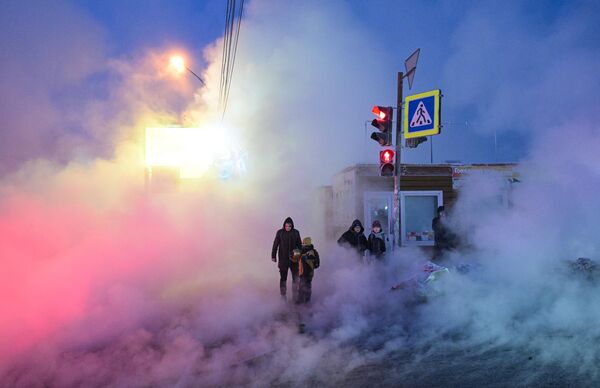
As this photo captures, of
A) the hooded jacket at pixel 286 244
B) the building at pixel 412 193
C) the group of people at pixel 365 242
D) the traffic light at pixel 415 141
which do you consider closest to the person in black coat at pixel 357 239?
the group of people at pixel 365 242

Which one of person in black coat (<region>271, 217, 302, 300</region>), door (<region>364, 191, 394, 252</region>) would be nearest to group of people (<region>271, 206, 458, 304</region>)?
person in black coat (<region>271, 217, 302, 300</region>)

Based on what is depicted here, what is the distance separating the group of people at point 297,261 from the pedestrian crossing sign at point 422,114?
8.95 feet

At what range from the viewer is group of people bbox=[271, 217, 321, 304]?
7.95m

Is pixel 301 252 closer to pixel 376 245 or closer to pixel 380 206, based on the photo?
pixel 376 245

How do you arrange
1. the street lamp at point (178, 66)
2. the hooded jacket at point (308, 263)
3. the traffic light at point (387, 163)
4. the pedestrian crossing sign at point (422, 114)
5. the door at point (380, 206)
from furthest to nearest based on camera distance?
the street lamp at point (178, 66), the door at point (380, 206), the traffic light at point (387, 163), the pedestrian crossing sign at point (422, 114), the hooded jacket at point (308, 263)

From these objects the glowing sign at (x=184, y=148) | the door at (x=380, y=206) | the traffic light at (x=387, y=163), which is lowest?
the door at (x=380, y=206)

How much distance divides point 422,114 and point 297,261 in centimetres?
340

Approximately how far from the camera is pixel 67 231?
887 cm

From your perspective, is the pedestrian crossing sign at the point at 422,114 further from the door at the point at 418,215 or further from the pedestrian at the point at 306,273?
the door at the point at 418,215

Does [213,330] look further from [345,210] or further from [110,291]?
[345,210]

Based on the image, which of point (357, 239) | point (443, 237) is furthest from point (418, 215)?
point (357, 239)

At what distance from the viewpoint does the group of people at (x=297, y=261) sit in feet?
26.1

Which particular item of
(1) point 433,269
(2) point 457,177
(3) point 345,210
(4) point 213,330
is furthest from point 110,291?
(2) point 457,177

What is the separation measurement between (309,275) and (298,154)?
940cm
